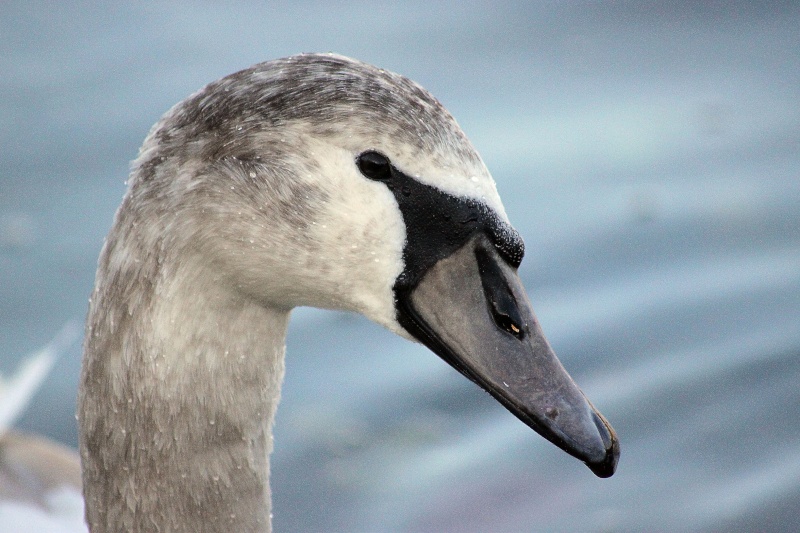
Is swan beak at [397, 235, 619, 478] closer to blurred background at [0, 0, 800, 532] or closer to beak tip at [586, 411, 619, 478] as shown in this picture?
beak tip at [586, 411, 619, 478]

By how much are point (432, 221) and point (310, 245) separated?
0.24 m

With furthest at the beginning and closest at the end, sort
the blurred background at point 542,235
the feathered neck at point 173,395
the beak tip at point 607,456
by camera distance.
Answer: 1. the blurred background at point 542,235
2. the feathered neck at point 173,395
3. the beak tip at point 607,456

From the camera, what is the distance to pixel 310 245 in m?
2.24

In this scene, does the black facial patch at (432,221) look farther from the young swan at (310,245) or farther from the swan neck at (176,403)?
the swan neck at (176,403)

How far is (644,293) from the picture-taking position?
15.4 ft

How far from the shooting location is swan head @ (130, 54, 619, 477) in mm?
2189

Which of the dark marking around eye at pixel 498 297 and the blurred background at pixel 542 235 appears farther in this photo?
the blurred background at pixel 542 235

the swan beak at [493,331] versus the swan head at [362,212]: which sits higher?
the swan head at [362,212]

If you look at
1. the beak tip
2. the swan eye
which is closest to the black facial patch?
the swan eye

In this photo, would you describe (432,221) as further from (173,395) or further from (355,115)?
(173,395)

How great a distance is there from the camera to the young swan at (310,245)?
2.19 meters

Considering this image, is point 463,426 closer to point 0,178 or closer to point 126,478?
point 126,478

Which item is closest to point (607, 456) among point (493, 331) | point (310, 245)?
point (493, 331)

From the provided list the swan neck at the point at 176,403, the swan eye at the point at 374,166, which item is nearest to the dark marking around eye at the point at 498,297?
the swan eye at the point at 374,166
